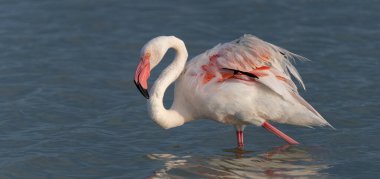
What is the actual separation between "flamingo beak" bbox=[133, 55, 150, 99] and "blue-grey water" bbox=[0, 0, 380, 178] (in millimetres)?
863

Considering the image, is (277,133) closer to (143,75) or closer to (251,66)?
(251,66)

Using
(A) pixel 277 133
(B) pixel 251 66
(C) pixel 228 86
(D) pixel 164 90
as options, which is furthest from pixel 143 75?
(A) pixel 277 133

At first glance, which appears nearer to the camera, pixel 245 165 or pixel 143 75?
pixel 143 75

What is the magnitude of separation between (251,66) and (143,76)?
114 cm

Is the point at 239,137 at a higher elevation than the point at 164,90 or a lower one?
lower

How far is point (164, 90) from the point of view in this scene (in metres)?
8.52

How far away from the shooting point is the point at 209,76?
27.4ft

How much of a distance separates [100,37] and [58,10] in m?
1.38

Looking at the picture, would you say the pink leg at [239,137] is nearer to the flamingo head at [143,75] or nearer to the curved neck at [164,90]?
the curved neck at [164,90]

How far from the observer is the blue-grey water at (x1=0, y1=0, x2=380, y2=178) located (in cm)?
852

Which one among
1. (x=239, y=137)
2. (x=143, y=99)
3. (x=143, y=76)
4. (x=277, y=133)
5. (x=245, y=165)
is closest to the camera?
(x=143, y=76)

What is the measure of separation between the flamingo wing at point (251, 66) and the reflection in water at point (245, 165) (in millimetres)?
569

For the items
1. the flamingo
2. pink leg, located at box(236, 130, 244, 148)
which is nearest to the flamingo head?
the flamingo

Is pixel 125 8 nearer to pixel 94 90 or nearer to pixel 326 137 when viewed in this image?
pixel 94 90
